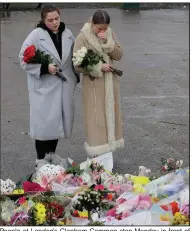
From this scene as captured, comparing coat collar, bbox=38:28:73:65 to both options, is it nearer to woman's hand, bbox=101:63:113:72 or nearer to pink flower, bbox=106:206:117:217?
woman's hand, bbox=101:63:113:72

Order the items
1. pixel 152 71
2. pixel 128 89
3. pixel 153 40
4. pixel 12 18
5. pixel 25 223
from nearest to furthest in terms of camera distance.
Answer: pixel 25 223, pixel 128 89, pixel 152 71, pixel 153 40, pixel 12 18

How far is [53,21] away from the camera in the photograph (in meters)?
5.32

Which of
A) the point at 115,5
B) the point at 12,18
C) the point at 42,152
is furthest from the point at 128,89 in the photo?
the point at 115,5

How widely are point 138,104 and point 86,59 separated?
342 cm

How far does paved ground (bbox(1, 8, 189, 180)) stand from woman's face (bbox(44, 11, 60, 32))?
1636 mm

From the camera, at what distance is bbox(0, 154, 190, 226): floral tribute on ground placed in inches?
150

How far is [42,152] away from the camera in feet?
18.9

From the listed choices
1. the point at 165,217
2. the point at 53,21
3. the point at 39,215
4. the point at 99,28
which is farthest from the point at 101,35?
the point at 165,217

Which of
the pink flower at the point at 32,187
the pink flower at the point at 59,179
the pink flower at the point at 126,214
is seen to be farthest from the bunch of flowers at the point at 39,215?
the pink flower at the point at 59,179

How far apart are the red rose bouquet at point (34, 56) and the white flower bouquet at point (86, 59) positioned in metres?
0.27

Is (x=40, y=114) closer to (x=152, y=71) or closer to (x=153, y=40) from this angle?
(x=152, y=71)

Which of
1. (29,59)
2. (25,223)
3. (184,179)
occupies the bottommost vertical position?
(25,223)

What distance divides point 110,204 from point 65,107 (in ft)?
5.54

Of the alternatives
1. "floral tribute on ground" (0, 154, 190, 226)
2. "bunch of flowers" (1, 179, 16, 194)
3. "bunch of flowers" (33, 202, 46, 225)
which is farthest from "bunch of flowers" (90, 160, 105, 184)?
"bunch of flowers" (33, 202, 46, 225)
